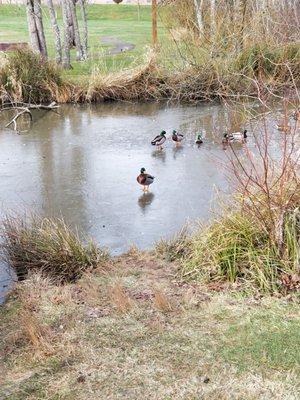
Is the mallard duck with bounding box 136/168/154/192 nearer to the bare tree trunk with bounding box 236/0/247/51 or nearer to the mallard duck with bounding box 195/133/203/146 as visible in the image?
the mallard duck with bounding box 195/133/203/146

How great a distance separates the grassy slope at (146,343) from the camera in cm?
374

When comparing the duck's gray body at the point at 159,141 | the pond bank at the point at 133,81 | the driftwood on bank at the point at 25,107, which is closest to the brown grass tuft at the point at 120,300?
the duck's gray body at the point at 159,141

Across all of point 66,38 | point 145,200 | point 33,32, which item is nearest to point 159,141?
point 145,200

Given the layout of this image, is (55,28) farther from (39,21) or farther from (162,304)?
(162,304)

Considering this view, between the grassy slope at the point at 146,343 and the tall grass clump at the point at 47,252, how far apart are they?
0.32 metres

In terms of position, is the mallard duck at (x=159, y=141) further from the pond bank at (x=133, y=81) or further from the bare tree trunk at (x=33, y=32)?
the bare tree trunk at (x=33, y=32)

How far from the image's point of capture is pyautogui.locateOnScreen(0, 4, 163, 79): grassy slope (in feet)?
53.9

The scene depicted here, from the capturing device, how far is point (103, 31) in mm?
26656

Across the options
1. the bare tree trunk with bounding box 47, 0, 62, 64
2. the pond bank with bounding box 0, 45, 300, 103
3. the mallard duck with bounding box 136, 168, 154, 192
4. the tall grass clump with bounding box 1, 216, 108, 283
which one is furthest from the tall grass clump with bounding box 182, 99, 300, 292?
the bare tree trunk with bounding box 47, 0, 62, 64

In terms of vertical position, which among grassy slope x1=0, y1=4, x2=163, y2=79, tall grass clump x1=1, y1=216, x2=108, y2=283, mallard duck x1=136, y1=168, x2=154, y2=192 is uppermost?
tall grass clump x1=1, y1=216, x2=108, y2=283

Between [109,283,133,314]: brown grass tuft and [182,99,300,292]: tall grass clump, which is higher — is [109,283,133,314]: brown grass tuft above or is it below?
below

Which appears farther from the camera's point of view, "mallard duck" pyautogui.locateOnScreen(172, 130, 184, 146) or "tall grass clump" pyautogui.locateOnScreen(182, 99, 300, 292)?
"mallard duck" pyautogui.locateOnScreen(172, 130, 184, 146)

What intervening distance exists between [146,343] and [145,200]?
3.79 meters

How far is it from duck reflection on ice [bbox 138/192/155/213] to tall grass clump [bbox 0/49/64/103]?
22.4ft
